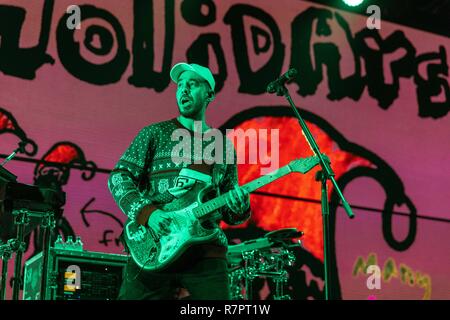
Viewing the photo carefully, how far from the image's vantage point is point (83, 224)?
459cm

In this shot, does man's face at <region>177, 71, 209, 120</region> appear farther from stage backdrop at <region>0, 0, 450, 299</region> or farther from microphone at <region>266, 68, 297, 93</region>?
stage backdrop at <region>0, 0, 450, 299</region>

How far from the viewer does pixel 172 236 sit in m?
2.84

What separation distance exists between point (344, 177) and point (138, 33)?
2204 mm

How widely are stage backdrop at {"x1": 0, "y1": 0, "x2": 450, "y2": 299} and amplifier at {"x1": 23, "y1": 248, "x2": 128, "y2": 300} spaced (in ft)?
2.11

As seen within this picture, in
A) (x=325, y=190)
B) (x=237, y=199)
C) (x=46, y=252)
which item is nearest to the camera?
(x=237, y=199)

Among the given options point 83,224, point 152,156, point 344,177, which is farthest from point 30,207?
point 344,177

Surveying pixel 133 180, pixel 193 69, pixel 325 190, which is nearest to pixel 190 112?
pixel 193 69

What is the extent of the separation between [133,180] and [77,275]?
103cm

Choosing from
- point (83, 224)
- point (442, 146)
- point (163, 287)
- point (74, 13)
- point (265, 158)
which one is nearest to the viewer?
point (163, 287)

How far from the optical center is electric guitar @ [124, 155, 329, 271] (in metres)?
2.79

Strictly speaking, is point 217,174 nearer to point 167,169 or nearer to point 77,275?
point 167,169

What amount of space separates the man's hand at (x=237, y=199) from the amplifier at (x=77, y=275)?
1.22 metres

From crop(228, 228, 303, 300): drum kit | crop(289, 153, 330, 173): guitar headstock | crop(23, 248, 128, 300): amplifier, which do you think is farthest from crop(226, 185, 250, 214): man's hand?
crop(228, 228, 303, 300): drum kit
